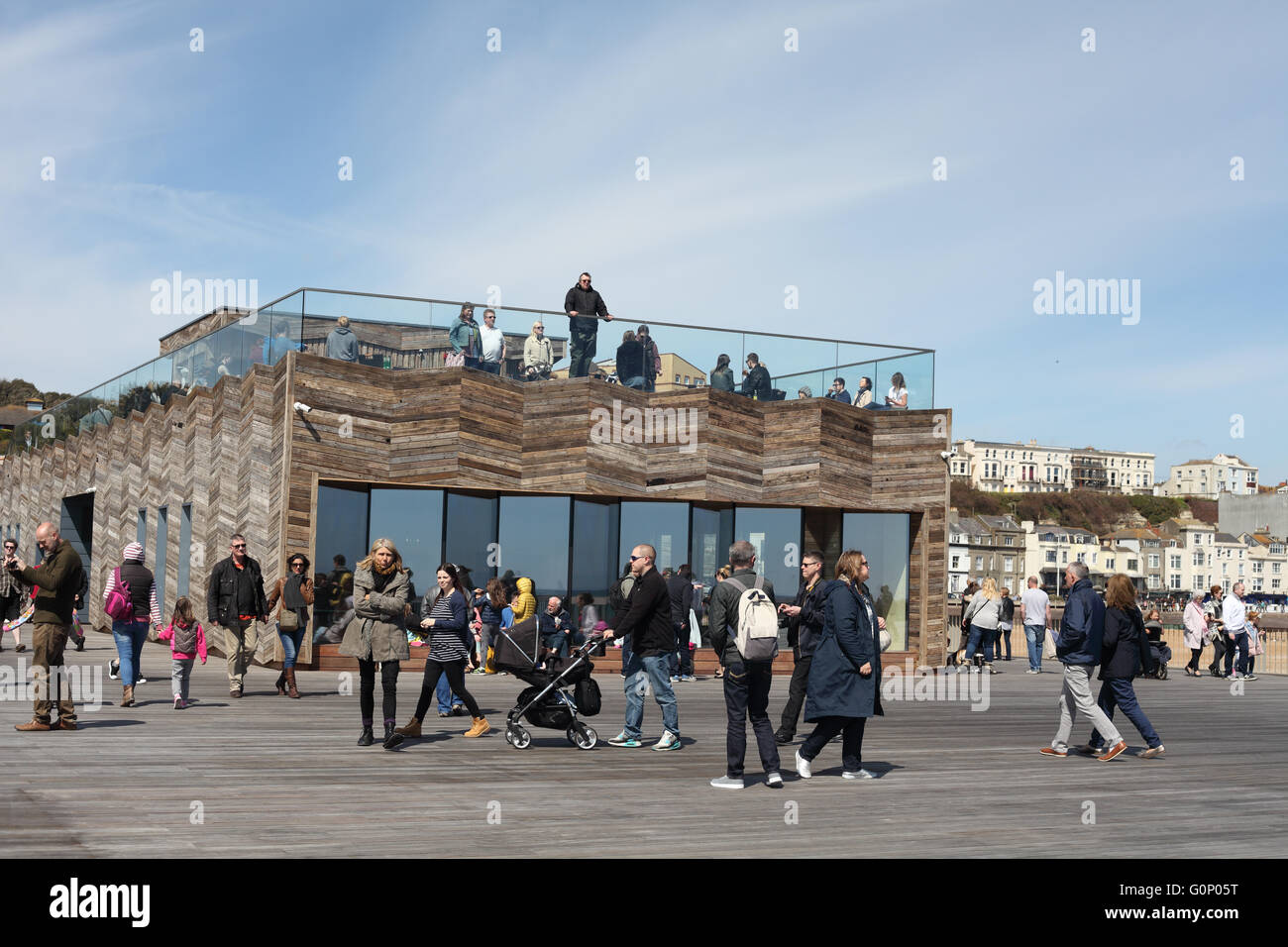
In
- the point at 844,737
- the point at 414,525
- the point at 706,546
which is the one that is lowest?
the point at 844,737

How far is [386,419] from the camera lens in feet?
70.0

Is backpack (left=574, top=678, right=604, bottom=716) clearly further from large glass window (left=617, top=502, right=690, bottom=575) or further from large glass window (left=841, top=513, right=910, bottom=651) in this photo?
large glass window (left=841, top=513, right=910, bottom=651)

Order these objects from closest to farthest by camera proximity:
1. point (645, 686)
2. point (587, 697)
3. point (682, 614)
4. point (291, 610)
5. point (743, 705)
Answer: point (743, 705)
point (587, 697)
point (645, 686)
point (291, 610)
point (682, 614)

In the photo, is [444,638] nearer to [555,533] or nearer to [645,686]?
[645,686]

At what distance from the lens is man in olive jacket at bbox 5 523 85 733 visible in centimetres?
1153

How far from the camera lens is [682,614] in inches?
741

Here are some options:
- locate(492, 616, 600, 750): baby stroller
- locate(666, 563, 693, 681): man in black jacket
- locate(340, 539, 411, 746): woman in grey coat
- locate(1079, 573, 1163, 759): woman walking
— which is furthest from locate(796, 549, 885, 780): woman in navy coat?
locate(666, 563, 693, 681): man in black jacket

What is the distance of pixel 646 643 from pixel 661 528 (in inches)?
467

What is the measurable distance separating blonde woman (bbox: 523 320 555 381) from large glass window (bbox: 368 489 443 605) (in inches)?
106

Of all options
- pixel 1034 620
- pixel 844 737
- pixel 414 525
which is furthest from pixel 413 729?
pixel 1034 620

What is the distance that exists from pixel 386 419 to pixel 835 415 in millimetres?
8627

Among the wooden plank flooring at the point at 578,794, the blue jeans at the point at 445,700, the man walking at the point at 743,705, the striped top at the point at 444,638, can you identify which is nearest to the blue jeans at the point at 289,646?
the wooden plank flooring at the point at 578,794

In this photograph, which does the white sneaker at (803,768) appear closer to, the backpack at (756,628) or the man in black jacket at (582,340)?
the backpack at (756,628)
